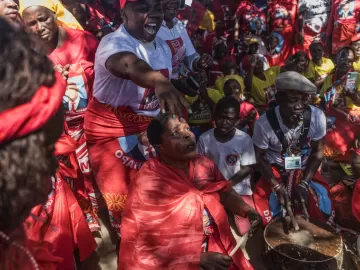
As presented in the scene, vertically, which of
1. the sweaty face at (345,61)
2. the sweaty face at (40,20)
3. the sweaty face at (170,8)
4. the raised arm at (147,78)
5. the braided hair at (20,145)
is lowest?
the sweaty face at (345,61)

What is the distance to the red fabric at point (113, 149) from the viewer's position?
2832 mm

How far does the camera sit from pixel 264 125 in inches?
143

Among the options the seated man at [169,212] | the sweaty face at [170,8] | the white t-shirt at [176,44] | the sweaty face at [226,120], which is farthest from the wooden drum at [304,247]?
the sweaty face at [170,8]

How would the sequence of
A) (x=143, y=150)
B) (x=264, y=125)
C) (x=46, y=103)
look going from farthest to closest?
(x=264, y=125) < (x=143, y=150) < (x=46, y=103)

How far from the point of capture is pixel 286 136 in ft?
11.7

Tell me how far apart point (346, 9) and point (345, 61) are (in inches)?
167

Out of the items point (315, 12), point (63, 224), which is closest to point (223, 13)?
point (315, 12)

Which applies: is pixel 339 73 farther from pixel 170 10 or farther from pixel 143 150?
pixel 143 150

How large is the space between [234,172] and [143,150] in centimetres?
132

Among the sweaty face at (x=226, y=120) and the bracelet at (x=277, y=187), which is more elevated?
the sweaty face at (x=226, y=120)

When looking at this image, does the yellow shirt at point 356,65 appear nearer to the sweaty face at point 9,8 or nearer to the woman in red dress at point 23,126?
the sweaty face at point 9,8

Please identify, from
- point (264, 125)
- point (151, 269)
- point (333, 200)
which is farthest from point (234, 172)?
point (151, 269)

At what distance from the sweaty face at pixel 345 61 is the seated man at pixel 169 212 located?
→ 12.2 ft

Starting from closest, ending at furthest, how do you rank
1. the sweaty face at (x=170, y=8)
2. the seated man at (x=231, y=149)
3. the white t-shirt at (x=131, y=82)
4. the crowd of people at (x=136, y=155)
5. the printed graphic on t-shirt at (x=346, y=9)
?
1. the crowd of people at (x=136, y=155)
2. the white t-shirt at (x=131, y=82)
3. the seated man at (x=231, y=149)
4. the sweaty face at (x=170, y=8)
5. the printed graphic on t-shirt at (x=346, y=9)
